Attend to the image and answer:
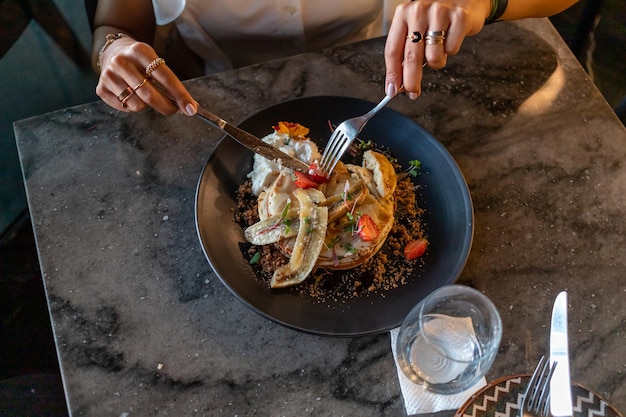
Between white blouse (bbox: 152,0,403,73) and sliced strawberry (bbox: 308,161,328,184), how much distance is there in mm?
553

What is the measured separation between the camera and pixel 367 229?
1.21 metres

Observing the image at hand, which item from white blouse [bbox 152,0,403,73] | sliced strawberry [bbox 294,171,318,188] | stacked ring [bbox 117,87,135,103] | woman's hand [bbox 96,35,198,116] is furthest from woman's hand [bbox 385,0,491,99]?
stacked ring [bbox 117,87,135,103]

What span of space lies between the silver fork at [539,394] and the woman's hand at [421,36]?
672mm

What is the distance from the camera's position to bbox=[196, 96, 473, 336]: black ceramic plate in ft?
3.83

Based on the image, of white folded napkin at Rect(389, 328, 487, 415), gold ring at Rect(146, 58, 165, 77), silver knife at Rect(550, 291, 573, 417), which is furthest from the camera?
gold ring at Rect(146, 58, 165, 77)

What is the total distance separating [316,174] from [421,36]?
410 mm

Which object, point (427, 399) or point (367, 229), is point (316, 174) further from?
point (427, 399)

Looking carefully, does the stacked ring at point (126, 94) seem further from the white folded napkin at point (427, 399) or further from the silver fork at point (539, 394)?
the silver fork at point (539, 394)

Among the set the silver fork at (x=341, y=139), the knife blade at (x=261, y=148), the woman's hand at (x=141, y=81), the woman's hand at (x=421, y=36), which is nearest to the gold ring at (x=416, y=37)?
the woman's hand at (x=421, y=36)

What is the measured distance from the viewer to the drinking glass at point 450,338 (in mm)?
1017

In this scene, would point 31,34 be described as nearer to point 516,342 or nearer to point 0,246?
point 0,246

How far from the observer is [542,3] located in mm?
1506

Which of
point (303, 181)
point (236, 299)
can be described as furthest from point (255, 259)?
point (303, 181)

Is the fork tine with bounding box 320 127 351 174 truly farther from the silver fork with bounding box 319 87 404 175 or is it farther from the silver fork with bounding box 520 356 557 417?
the silver fork with bounding box 520 356 557 417
